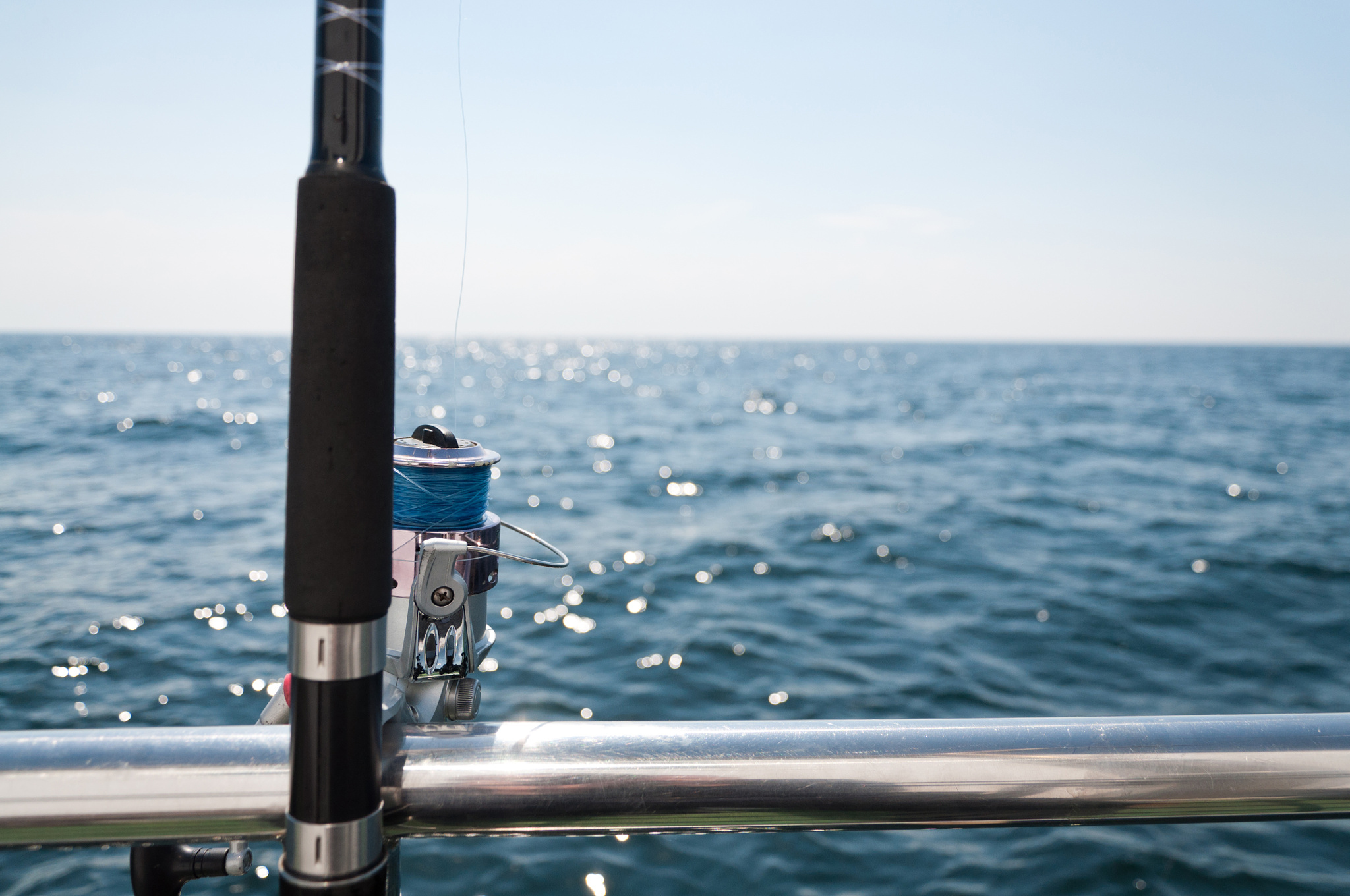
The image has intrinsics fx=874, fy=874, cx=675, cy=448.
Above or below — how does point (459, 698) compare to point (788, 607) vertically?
above

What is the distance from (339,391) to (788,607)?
25.2ft

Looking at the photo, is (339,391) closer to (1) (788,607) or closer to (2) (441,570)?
(2) (441,570)

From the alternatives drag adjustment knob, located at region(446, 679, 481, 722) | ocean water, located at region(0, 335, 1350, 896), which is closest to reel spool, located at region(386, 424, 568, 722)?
drag adjustment knob, located at region(446, 679, 481, 722)

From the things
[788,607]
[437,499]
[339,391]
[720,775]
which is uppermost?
[339,391]

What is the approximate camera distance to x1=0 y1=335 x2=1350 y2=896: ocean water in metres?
4.27

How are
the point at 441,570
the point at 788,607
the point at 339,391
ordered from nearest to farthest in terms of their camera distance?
1. the point at 339,391
2. the point at 441,570
3. the point at 788,607

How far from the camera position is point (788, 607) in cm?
815

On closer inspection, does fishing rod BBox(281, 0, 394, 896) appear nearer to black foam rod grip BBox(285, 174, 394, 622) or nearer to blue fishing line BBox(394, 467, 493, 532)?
black foam rod grip BBox(285, 174, 394, 622)

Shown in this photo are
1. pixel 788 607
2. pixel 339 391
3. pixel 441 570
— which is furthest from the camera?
pixel 788 607

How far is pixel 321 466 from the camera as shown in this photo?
2.42 feet

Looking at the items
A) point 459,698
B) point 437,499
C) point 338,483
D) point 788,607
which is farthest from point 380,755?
point 788,607

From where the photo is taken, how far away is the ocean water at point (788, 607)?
14.0 feet

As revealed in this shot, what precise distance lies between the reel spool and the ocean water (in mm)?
148

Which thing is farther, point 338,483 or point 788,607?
point 788,607
